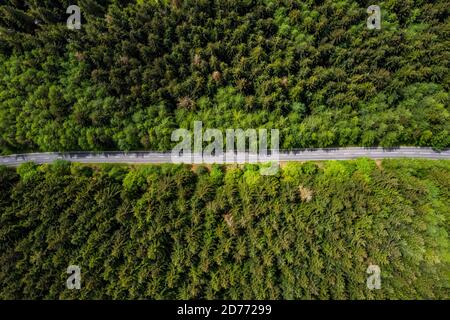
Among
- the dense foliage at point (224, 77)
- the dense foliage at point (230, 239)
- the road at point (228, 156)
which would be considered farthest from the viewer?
the road at point (228, 156)

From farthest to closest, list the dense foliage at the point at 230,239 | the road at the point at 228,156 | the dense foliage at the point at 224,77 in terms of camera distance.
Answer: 1. the road at the point at 228,156
2. the dense foliage at the point at 224,77
3. the dense foliage at the point at 230,239

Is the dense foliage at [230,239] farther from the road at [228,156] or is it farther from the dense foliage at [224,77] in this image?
the dense foliage at [224,77]

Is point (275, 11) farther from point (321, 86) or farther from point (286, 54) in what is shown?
point (321, 86)

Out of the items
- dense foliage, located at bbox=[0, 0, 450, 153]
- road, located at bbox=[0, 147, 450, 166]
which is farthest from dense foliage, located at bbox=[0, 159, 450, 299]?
dense foliage, located at bbox=[0, 0, 450, 153]

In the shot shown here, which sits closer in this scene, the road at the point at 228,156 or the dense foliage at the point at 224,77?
the dense foliage at the point at 224,77

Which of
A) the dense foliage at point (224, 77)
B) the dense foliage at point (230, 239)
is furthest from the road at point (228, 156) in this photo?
the dense foliage at point (230, 239)

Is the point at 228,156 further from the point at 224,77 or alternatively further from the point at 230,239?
the point at 230,239

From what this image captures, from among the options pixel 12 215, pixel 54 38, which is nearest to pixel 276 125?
pixel 54 38
